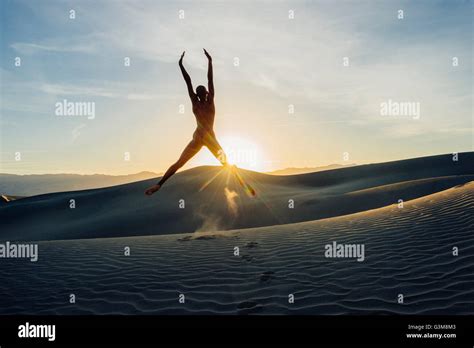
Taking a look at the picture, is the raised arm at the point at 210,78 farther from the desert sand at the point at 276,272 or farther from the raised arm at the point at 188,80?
the desert sand at the point at 276,272

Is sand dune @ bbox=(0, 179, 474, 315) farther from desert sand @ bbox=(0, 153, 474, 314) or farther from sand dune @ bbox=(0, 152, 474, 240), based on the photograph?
sand dune @ bbox=(0, 152, 474, 240)

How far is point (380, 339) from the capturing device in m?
4.64

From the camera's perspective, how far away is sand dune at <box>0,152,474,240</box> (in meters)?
19.4

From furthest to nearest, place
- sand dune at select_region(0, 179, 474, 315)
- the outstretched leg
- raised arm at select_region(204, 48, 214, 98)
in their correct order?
1. the outstretched leg
2. raised arm at select_region(204, 48, 214, 98)
3. sand dune at select_region(0, 179, 474, 315)

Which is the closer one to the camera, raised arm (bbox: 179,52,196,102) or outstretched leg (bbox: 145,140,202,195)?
raised arm (bbox: 179,52,196,102)

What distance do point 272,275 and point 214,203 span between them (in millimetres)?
15686

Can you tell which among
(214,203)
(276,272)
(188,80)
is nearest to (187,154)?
(188,80)

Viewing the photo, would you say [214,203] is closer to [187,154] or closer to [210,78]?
[187,154]

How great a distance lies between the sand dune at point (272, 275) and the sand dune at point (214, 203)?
7.99m

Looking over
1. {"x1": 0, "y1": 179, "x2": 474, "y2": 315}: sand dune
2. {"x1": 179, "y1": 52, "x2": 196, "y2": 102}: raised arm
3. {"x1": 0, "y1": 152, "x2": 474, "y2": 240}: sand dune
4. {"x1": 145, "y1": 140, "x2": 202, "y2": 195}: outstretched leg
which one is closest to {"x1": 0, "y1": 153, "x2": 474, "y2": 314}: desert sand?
{"x1": 0, "y1": 179, "x2": 474, "y2": 315}: sand dune

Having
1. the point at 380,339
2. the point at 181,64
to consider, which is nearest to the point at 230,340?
the point at 380,339

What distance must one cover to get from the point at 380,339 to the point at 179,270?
4.68 m

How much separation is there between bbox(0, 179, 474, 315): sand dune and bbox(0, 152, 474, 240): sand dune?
799cm

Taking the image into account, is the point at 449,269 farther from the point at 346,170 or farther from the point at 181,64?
the point at 346,170
